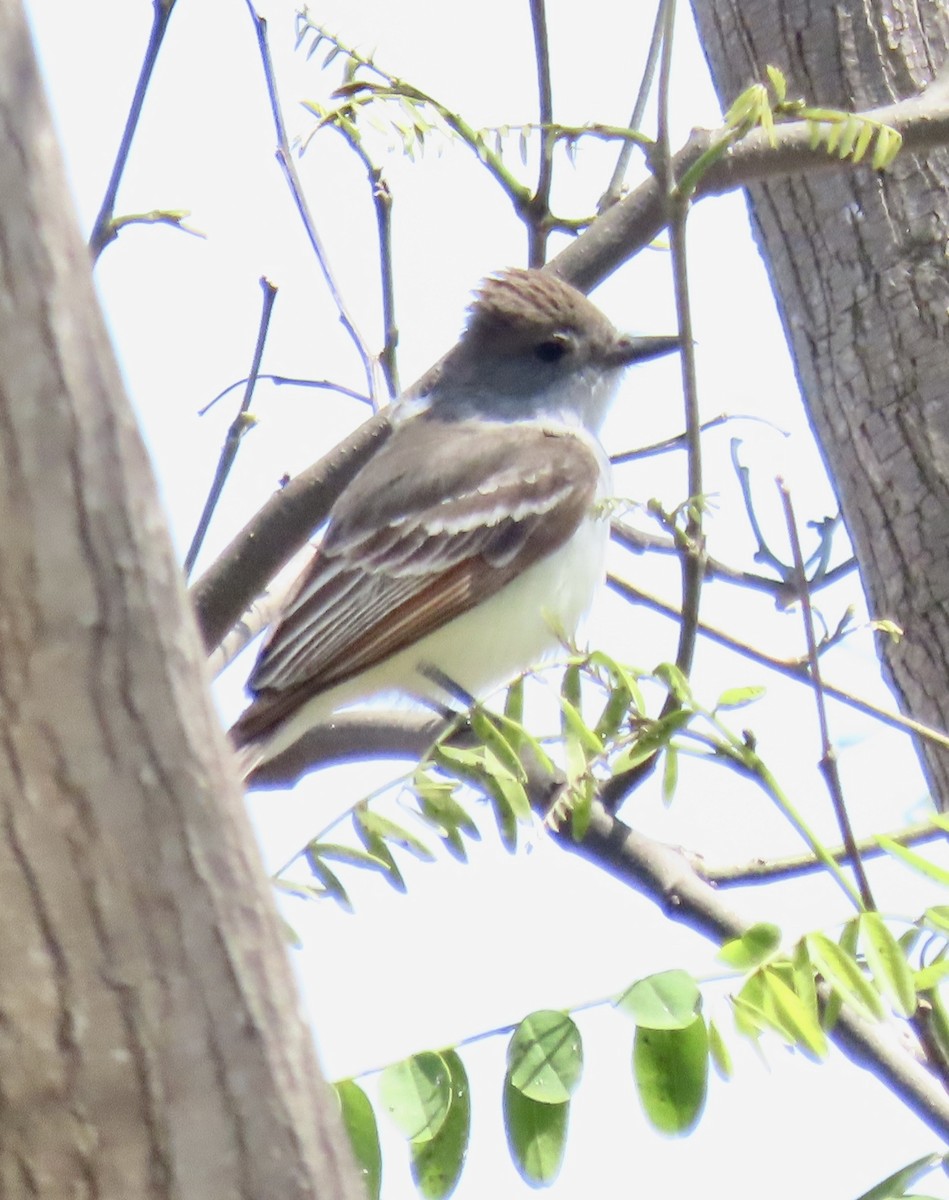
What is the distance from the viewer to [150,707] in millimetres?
1382

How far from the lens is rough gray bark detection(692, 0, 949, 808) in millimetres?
4105

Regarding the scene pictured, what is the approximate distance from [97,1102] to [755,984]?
2.80 ft

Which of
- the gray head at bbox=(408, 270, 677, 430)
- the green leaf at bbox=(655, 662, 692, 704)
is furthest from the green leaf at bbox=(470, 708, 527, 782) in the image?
the gray head at bbox=(408, 270, 677, 430)

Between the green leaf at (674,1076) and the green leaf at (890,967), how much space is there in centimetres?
23

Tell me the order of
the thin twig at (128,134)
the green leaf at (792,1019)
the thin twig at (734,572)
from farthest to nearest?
the thin twig at (734,572), the thin twig at (128,134), the green leaf at (792,1019)

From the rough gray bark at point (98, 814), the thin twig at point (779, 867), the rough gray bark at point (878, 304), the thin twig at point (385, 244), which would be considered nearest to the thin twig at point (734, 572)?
the rough gray bark at point (878, 304)

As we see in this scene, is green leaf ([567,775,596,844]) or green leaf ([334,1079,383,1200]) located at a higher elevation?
green leaf ([567,775,596,844])

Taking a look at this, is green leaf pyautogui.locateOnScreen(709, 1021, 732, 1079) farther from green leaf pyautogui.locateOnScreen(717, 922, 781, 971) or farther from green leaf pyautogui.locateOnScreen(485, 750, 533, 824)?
green leaf pyautogui.locateOnScreen(485, 750, 533, 824)

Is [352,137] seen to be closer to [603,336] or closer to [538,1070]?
[603,336]

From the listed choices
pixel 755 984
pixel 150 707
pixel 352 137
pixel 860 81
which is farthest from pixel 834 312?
pixel 150 707

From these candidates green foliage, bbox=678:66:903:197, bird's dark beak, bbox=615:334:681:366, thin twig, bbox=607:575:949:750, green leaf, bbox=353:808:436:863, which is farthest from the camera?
bird's dark beak, bbox=615:334:681:366

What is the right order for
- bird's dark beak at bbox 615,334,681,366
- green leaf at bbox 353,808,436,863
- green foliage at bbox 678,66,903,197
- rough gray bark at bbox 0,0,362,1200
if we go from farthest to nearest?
1. bird's dark beak at bbox 615,334,681,366
2. green foliage at bbox 678,66,903,197
3. green leaf at bbox 353,808,436,863
4. rough gray bark at bbox 0,0,362,1200

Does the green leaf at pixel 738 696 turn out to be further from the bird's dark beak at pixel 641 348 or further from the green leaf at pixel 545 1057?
the bird's dark beak at pixel 641 348

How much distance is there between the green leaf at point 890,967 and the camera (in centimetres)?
185
